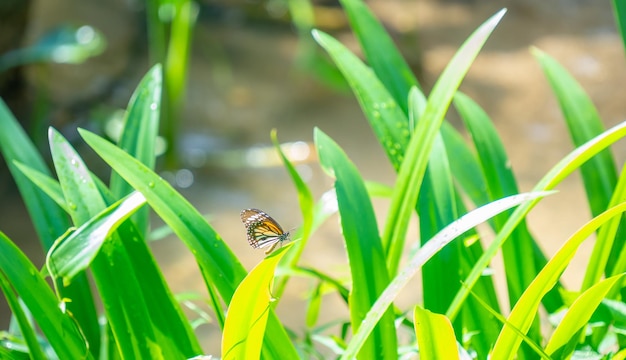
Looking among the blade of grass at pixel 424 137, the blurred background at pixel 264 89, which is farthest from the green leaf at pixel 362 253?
the blurred background at pixel 264 89

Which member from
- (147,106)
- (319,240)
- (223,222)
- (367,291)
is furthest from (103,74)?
(367,291)

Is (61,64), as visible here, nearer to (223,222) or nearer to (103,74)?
(103,74)

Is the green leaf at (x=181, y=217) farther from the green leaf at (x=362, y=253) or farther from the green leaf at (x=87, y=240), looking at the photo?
the green leaf at (x=362, y=253)

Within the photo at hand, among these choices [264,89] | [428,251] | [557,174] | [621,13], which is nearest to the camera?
[428,251]

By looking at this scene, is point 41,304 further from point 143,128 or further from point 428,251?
point 428,251

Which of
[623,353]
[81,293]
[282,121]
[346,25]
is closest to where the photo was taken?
[623,353]

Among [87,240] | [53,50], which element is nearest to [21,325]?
[87,240]

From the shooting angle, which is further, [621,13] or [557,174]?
[621,13]
